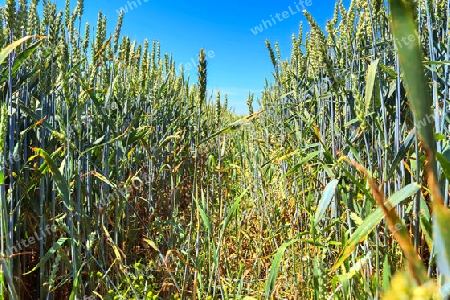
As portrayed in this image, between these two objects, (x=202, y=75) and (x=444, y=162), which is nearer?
(x=444, y=162)

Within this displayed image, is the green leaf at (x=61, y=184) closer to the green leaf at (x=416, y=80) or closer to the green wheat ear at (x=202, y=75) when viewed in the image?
the green wheat ear at (x=202, y=75)

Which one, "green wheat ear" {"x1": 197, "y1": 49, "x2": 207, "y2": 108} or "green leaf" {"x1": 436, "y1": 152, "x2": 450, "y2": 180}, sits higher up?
"green wheat ear" {"x1": 197, "y1": 49, "x2": 207, "y2": 108}

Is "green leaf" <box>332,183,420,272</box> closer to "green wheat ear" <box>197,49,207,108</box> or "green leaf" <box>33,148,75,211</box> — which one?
"green wheat ear" <box>197,49,207,108</box>

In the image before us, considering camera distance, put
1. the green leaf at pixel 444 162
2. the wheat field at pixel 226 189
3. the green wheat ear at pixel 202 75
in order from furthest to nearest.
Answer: the green wheat ear at pixel 202 75 → the wheat field at pixel 226 189 → the green leaf at pixel 444 162

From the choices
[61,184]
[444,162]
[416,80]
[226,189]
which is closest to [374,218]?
[444,162]

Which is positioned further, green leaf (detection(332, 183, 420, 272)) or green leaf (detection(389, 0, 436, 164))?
green leaf (detection(332, 183, 420, 272))

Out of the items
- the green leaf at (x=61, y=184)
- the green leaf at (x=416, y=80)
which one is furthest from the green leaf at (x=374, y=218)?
the green leaf at (x=61, y=184)

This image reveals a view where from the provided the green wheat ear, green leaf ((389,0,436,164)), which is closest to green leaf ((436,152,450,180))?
green leaf ((389,0,436,164))

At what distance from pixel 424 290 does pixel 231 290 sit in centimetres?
109

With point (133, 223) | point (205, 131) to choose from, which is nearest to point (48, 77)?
point (133, 223)

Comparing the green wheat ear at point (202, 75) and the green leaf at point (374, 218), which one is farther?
the green wheat ear at point (202, 75)

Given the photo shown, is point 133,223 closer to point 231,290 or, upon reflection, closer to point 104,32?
point 231,290

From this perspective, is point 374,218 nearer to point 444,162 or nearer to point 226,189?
point 444,162

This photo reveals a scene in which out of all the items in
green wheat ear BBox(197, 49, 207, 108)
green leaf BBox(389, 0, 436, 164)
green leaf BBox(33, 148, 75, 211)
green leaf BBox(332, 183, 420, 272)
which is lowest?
green leaf BBox(332, 183, 420, 272)
